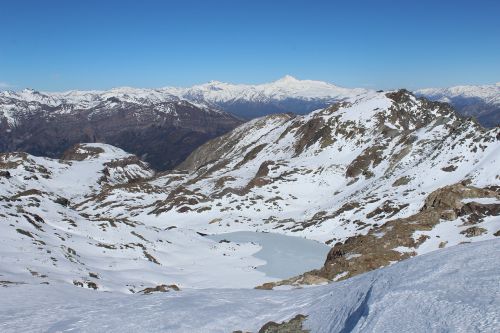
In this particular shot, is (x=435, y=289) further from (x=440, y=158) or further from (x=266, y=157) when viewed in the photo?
(x=266, y=157)

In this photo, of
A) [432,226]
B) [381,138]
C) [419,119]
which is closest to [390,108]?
[419,119]

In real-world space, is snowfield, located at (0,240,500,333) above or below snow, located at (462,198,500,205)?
above

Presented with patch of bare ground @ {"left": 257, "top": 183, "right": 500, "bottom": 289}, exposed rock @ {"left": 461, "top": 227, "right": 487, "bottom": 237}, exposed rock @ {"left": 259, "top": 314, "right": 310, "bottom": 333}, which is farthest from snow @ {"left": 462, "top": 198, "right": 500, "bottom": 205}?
exposed rock @ {"left": 259, "top": 314, "right": 310, "bottom": 333}

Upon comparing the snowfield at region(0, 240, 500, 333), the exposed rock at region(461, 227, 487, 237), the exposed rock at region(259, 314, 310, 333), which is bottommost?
the exposed rock at region(461, 227, 487, 237)

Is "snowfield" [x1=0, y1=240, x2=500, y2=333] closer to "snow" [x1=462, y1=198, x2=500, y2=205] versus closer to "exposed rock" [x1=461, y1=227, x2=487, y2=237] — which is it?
"exposed rock" [x1=461, y1=227, x2=487, y2=237]

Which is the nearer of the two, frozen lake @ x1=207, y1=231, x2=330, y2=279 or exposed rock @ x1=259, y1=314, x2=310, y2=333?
exposed rock @ x1=259, y1=314, x2=310, y2=333
